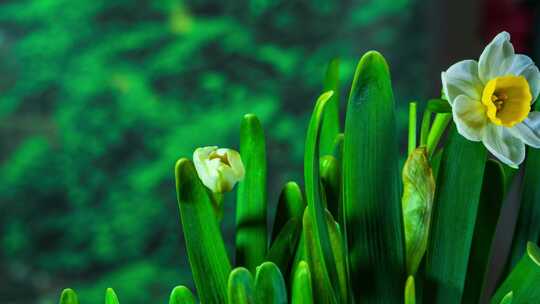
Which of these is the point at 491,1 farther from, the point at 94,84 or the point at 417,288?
the point at 417,288

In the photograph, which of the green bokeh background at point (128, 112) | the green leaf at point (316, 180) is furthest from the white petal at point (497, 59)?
the green bokeh background at point (128, 112)

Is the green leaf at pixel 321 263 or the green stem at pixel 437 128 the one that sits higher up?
the green stem at pixel 437 128

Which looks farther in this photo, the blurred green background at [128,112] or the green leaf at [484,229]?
the blurred green background at [128,112]

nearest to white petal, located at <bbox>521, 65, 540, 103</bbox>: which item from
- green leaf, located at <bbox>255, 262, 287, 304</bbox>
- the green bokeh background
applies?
green leaf, located at <bbox>255, 262, 287, 304</bbox>

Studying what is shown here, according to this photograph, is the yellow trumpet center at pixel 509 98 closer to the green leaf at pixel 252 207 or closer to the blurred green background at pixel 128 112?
the green leaf at pixel 252 207

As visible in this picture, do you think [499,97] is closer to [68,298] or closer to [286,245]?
[286,245]

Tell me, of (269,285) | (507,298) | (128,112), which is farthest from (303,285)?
(128,112)

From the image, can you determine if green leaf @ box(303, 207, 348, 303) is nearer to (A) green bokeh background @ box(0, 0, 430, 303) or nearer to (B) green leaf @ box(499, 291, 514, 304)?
(B) green leaf @ box(499, 291, 514, 304)

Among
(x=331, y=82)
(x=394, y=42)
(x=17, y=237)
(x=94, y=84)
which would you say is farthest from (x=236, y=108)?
(x=331, y=82)
